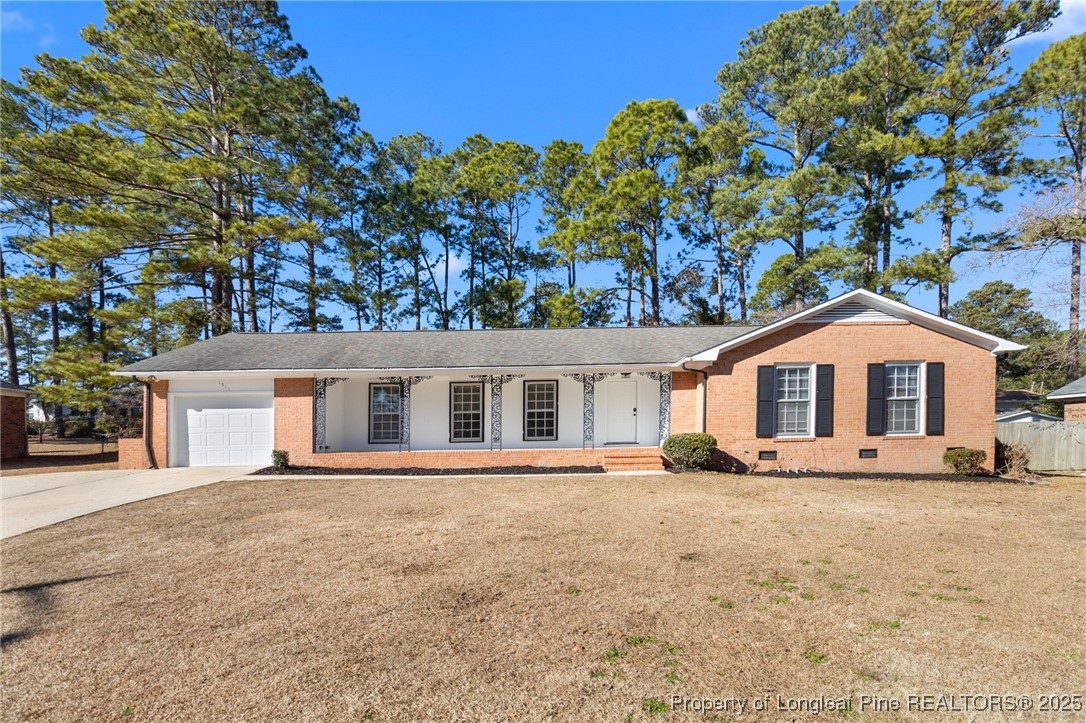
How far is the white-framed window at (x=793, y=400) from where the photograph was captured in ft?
42.1

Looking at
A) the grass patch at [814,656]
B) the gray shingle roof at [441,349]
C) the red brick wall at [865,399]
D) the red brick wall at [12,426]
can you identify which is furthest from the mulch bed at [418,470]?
the red brick wall at [12,426]

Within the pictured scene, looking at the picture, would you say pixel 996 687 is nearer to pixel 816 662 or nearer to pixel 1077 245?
pixel 816 662

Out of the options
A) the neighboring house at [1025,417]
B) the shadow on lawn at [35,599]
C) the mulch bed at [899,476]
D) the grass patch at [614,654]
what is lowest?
the mulch bed at [899,476]

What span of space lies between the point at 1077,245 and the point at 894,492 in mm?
17638

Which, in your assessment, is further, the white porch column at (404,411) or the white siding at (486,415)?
the white siding at (486,415)

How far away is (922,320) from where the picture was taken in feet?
41.5

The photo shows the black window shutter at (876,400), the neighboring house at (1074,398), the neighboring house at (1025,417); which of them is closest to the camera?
the black window shutter at (876,400)

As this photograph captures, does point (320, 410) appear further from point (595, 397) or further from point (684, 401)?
point (684, 401)

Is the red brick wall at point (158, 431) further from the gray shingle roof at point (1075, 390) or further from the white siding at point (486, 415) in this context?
the gray shingle roof at point (1075, 390)

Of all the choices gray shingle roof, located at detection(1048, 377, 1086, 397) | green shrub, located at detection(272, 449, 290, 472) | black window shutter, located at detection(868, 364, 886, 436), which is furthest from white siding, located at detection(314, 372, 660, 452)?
gray shingle roof, located at detection(1048, 377, 1086, 397)

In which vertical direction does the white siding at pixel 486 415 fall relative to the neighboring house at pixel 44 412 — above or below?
above

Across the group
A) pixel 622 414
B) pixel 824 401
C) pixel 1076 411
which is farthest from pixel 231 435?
pixel 1076 411

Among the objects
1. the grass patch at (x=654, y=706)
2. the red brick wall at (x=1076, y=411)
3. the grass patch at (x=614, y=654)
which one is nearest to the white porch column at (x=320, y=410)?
the grass patch at (x=614, y=654)

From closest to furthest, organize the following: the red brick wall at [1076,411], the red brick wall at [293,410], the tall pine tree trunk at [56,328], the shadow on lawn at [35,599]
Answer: the shadow on lawn at [35,599] → the red brick wall at [293,410] → the red brick wall at [1076,411] → the tall pine tree trunk at [56,328]
